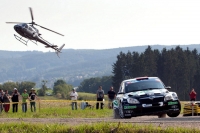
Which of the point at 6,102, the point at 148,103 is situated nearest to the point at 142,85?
the point at 148,103

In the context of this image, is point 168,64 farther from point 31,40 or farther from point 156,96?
point 156,96

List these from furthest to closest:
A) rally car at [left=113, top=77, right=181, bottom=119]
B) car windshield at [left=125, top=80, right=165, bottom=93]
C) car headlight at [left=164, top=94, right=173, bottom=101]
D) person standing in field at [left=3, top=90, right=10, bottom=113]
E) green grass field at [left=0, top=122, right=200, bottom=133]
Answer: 1. person standing in field at [left=3, top=90, right=10, bottom=113]
2. car windshield at [left=125, top=80, right=165, bottom=93]
3. car headlight at [left=164, top=94, right=173, bottom=101]
4. rally car at [left=113, top=77, right=181, bottom=119]
5. green grass field at [left=0, top=122, right=200, bottom=133]

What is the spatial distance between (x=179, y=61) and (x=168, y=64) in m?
3.10

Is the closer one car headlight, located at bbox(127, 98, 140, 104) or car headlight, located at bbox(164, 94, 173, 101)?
car headlight, located at bbox(127, 98, 140, 104)

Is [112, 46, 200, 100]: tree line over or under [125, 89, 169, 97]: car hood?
over

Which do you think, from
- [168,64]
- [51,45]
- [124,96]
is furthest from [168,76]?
[124,96]

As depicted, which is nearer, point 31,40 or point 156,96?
point 156,96

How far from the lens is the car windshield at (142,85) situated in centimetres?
1888

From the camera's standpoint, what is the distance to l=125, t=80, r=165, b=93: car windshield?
61.9ft

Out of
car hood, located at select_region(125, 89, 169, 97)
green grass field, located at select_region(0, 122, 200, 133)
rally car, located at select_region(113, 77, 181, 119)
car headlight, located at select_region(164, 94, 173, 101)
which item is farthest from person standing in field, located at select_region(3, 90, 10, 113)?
green grass field, located at select_region(0, 122, 200, 133)

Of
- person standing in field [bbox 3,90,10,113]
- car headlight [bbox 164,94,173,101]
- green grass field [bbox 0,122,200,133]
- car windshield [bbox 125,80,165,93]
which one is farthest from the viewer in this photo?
person standing in field [bbox 3,90,10,113]

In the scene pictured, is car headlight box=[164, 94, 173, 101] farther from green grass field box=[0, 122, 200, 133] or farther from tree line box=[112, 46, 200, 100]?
tree line box=[112, 46, 200, 100]

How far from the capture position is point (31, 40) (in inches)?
2186

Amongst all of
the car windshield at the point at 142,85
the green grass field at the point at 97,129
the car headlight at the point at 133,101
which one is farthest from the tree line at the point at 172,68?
the green grass field at the point at 97,129
